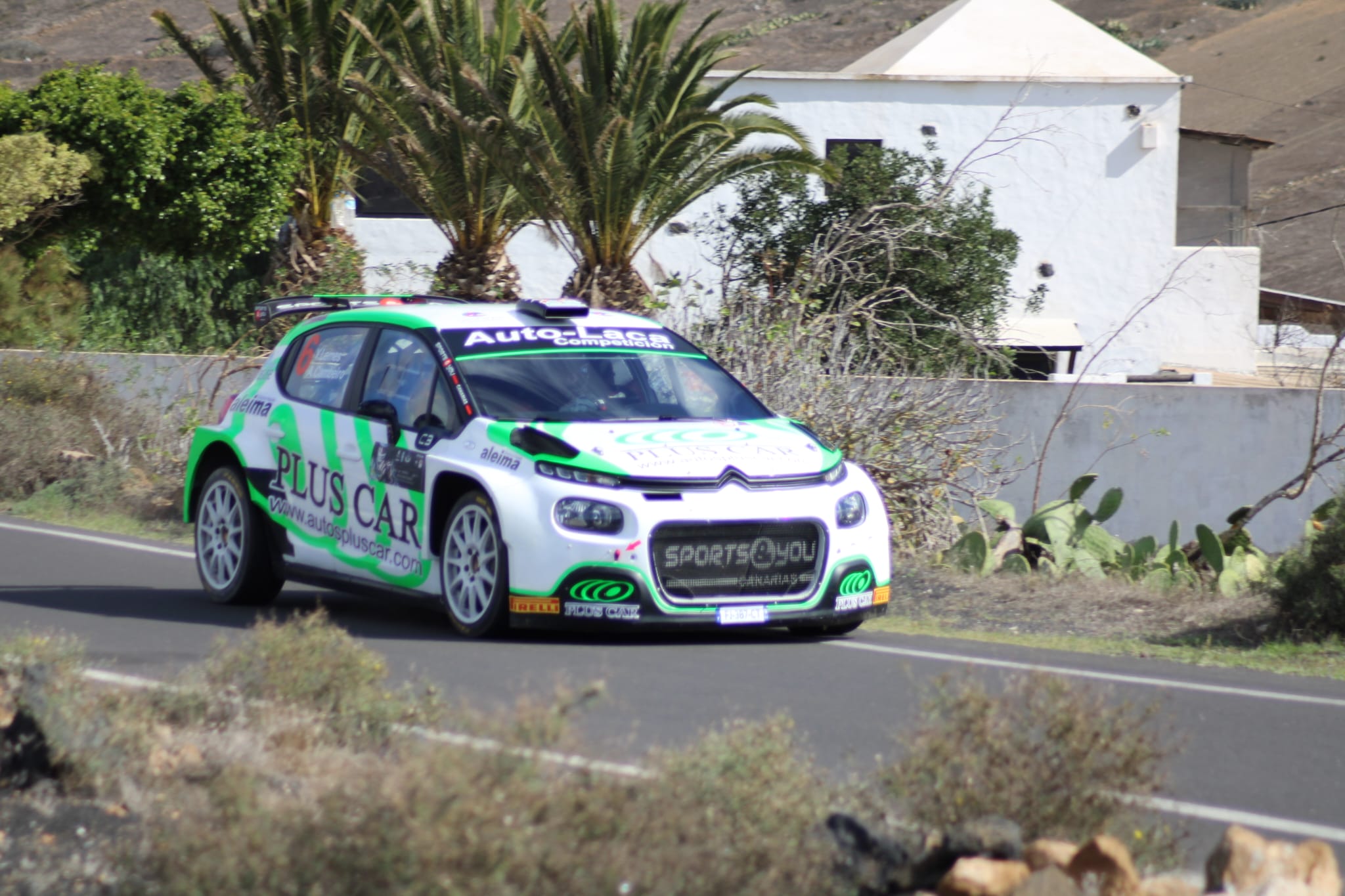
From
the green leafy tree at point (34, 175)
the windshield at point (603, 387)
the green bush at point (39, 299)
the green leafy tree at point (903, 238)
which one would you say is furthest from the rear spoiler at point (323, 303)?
the green bush at point (39, 299)

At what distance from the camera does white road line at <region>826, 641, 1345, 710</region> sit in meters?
7.46

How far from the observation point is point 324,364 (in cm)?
944

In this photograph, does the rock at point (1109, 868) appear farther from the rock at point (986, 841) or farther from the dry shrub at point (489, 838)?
the dry shrub at point (489, 838)

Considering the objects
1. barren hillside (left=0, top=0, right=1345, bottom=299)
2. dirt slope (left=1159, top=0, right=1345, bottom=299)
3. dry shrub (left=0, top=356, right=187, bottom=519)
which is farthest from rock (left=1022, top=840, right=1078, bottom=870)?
barren hillside (left=0, top=0, right=1345, bottom=299)

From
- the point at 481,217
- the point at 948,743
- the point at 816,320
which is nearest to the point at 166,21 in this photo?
the point at 481,217

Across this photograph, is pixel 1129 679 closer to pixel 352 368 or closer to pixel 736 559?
pixel 736 559

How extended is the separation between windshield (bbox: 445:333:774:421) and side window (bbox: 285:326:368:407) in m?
0.96

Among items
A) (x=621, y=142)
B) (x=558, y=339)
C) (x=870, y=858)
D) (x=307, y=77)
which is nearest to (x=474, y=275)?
(x=621, y=142)

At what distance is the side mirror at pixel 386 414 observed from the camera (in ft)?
28.3

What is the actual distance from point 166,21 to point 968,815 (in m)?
23.0

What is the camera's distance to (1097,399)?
17.9 m

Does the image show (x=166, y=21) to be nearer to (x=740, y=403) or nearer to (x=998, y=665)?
(x=740, y=403)

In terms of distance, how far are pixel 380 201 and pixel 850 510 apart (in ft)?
90.4

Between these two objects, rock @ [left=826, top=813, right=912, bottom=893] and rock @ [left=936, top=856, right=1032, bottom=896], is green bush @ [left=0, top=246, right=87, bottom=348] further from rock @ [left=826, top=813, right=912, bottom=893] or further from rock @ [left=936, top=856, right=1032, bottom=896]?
rock @ [left=936, top=856, right=1032, bottom=896]
